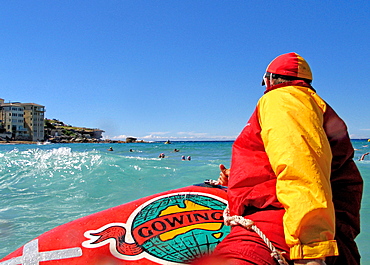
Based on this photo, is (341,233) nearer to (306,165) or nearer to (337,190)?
(337,190)

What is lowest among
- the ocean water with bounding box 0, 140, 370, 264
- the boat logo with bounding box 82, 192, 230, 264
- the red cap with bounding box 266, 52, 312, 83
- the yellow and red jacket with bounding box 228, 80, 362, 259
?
the ocean water with bounding box 0, 140, 370, 264

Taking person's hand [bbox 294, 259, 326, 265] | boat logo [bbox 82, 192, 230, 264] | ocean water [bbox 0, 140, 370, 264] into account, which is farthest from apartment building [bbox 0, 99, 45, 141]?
person's hand [bbox 294, 259, 326, 265]

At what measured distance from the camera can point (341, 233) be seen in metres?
1.53

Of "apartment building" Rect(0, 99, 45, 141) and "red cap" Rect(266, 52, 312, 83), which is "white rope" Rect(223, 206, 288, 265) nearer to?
"red cap" Rect(266, 52, 312, 83)

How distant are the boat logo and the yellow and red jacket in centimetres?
66

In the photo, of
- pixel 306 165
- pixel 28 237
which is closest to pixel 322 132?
pixel 306 165

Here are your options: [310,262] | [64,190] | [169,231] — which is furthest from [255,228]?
[64,190]

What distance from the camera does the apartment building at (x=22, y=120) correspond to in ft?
239

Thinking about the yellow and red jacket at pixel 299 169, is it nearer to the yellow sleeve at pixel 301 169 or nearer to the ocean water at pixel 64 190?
the yellow sleeve at pixel 301 169

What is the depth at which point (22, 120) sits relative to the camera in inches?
2936

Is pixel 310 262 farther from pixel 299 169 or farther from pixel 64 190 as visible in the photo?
pixel 64 190

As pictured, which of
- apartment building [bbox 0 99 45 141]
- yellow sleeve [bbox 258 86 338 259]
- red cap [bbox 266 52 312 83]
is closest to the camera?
yellow sleeve [bbox 258 86 338 259]

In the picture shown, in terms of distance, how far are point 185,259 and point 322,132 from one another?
3.99ft

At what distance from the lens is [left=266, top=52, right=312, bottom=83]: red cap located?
5.41ft
